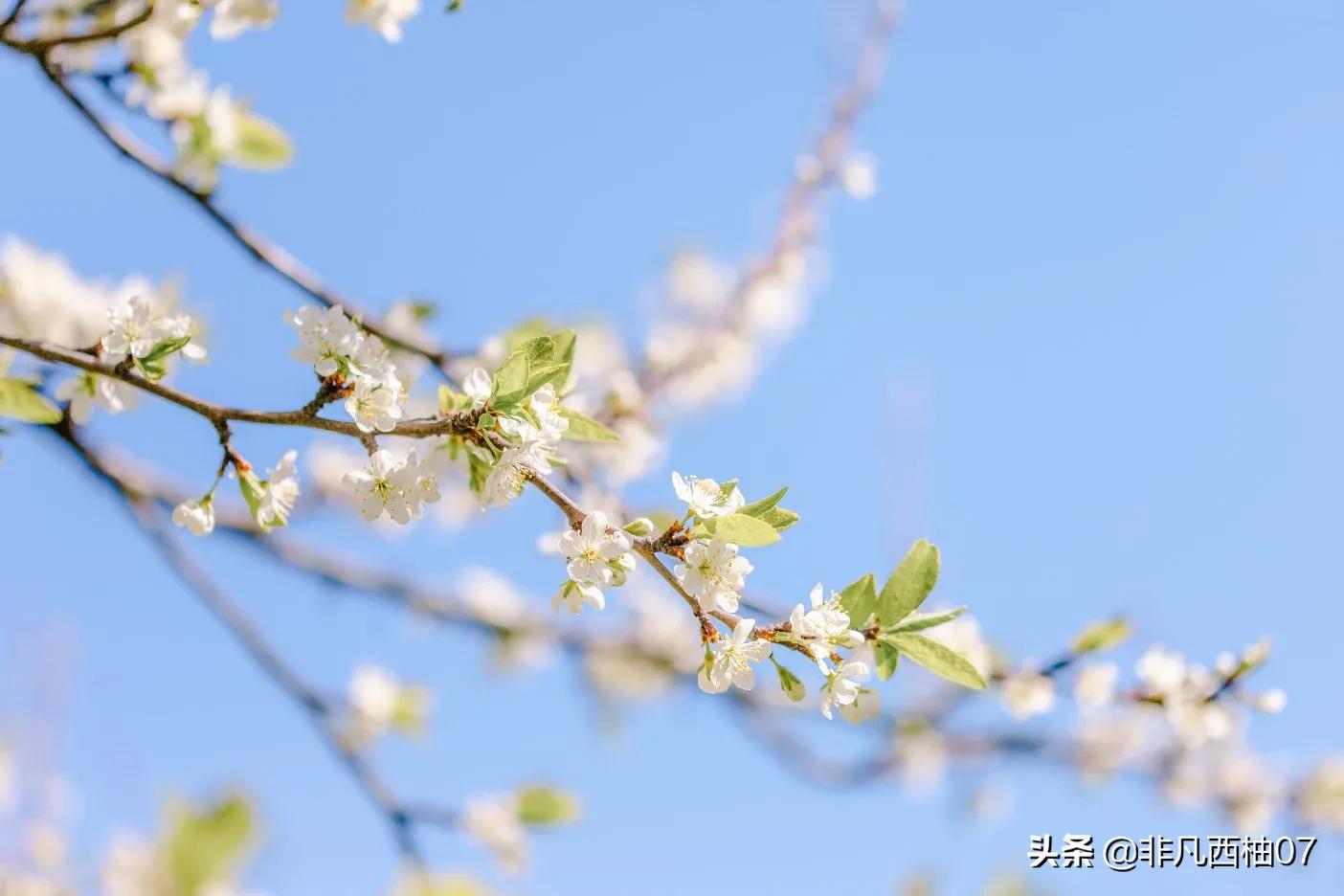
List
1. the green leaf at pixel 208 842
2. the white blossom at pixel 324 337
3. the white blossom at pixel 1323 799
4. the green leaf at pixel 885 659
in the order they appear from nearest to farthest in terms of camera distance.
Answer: the white blossom at pixel 324 337 < the green leaf at pixel 885 659 < the green leaf at pixel 208 842 < the white blossom at pixel 1323 799

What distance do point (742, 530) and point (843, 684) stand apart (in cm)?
21

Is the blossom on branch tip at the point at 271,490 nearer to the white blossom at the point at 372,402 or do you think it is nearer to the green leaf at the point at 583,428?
the white blossom at the point at 372,402

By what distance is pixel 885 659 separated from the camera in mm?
1102

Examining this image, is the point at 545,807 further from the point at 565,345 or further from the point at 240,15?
the point at 240,15

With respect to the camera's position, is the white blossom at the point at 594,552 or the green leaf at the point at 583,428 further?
the green leaf at the point at 583,428

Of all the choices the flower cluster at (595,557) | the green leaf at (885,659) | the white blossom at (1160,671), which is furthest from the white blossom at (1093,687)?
the flower cluster at (595,557)

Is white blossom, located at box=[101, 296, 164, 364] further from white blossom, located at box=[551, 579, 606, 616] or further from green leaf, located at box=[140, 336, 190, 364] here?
white blossom, located at box=[551, 579, 606, 616]

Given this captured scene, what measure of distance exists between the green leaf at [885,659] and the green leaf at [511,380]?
1.59 ft

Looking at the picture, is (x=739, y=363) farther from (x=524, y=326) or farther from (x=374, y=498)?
(x=374, y=498)

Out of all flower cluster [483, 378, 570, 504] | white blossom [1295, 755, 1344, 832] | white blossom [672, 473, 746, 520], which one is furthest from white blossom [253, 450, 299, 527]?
white blossom [1295, 755, 1344, 832]

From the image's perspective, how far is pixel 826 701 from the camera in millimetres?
999

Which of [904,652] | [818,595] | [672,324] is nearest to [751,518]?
[818,595]

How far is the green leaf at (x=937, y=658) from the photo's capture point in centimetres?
103

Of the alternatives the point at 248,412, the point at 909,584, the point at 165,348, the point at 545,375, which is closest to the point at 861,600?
the point at 909,584
